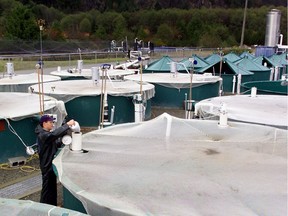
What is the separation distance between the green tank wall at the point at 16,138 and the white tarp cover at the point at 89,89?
186 centimetres

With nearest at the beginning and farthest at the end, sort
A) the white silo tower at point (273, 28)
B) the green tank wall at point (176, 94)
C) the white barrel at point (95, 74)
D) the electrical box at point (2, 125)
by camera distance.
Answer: the electrical box at point (2, 125) < the white barrel at point (95, 74) < the green tank wall at point (176, 94) < the white silo tower at point (273, 28)

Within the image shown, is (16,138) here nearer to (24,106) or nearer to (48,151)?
(24,106)

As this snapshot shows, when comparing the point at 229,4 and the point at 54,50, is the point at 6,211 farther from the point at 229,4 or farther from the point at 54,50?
the point at 229,4

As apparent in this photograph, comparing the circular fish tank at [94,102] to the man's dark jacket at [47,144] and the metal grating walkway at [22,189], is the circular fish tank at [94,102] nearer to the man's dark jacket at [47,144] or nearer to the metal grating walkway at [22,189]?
the metal grating walkway at [22,189]

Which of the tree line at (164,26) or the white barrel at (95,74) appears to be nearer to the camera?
the white barrel at (95,74)

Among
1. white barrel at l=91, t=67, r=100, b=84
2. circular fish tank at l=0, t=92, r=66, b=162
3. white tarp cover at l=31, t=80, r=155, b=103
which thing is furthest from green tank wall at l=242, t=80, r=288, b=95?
circular fish tank at l=0, t=92, r=66, b=162

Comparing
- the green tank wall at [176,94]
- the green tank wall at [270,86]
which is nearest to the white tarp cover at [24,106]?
the green tank wall at [176,94]

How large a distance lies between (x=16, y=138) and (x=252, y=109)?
4.51 meters

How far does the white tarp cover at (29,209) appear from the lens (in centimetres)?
285

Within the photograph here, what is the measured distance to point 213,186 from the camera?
350 cm

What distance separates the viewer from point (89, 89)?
9961mm

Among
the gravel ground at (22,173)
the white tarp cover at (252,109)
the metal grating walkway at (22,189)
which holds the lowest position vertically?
the gravel ground at (22,173)

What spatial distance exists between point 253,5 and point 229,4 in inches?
236

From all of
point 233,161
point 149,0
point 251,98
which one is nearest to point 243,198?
point 233,161
